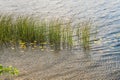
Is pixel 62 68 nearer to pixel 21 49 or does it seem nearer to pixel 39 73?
pixel 39 73

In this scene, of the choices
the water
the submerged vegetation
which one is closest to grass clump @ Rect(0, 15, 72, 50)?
the submerged vegetation

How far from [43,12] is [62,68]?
7.02 m

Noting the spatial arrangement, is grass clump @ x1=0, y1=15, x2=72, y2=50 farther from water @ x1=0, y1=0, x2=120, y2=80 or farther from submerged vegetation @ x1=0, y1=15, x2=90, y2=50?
water @ x1=0, y1=0, x2=120, y2=80

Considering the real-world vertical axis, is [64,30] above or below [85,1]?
below

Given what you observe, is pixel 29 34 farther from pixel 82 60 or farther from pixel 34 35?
pixel 82 60

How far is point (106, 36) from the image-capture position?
10.7 meters

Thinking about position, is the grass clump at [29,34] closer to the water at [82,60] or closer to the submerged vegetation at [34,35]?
the submerged vegetation at [34,35]

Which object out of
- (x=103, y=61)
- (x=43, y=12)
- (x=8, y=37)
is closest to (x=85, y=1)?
(x=43, y=12)

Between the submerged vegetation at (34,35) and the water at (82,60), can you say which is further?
the submerged vegetation at (34,35)

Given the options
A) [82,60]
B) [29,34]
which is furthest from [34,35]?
[82,60]

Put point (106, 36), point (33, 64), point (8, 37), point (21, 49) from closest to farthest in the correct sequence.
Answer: point (33, 64), point (21, 49), point (8, 37), point (106, 36)

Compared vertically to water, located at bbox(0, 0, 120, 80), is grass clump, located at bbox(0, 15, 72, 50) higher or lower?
higher

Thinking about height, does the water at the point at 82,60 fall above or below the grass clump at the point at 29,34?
below

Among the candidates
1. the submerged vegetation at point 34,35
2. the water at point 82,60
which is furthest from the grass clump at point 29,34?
the water at point 82,60
